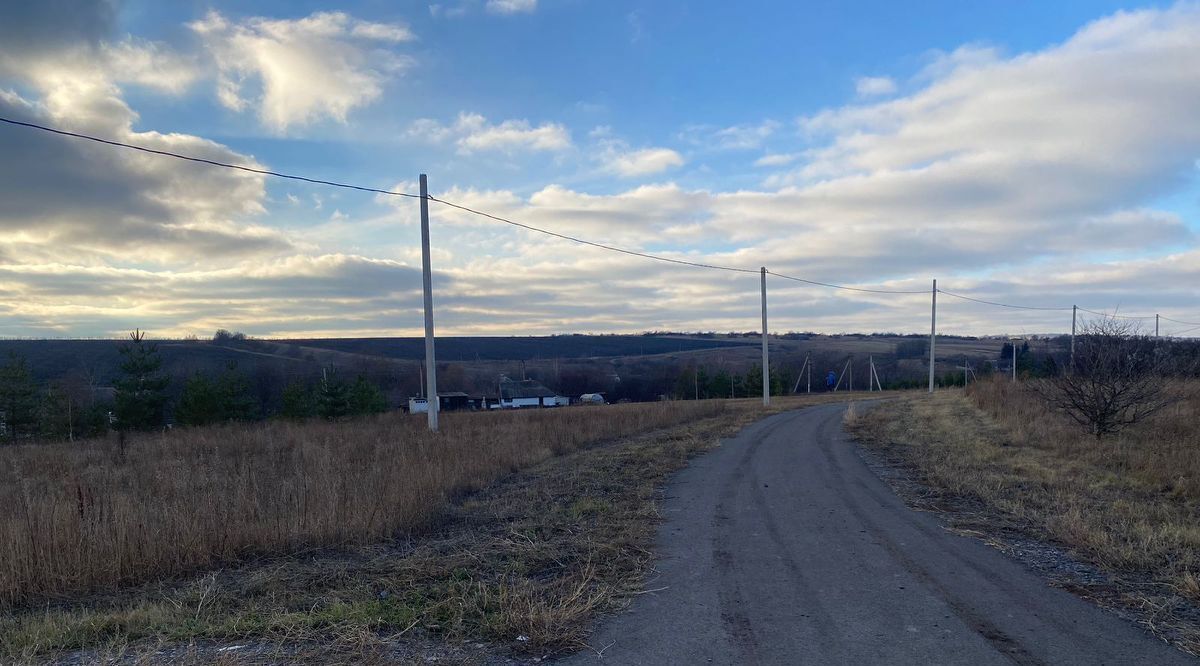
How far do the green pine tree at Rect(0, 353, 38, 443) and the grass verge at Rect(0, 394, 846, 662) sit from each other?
27888 millimetres

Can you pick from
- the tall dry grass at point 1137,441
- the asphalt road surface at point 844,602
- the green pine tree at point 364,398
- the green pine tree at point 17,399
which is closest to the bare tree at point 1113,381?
the tall dry grass at point 1137,441

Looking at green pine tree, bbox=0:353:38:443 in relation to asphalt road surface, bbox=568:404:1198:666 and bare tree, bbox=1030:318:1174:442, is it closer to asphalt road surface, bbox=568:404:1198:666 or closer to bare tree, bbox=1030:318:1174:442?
asphalt road surface, bbox=568:404:1198:666

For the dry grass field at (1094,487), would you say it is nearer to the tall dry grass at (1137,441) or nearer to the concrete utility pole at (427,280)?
the tall dry grass at (1137,441)

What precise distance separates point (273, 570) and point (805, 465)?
35.6 ft

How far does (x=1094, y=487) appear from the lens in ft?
36.4

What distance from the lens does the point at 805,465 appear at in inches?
578

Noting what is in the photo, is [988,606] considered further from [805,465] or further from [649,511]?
[805,465]

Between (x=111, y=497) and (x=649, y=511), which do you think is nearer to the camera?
(x=111, y=497)

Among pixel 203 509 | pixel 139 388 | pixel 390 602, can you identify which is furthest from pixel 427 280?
pixel 139 388

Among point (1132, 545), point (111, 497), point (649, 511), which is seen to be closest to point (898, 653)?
point (1132, 545)

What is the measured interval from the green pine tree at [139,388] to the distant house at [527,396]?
204 ft

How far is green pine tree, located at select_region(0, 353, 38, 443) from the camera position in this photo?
89.9 ft

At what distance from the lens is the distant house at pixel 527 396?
309 ft

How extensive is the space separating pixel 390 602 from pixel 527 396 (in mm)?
91087
